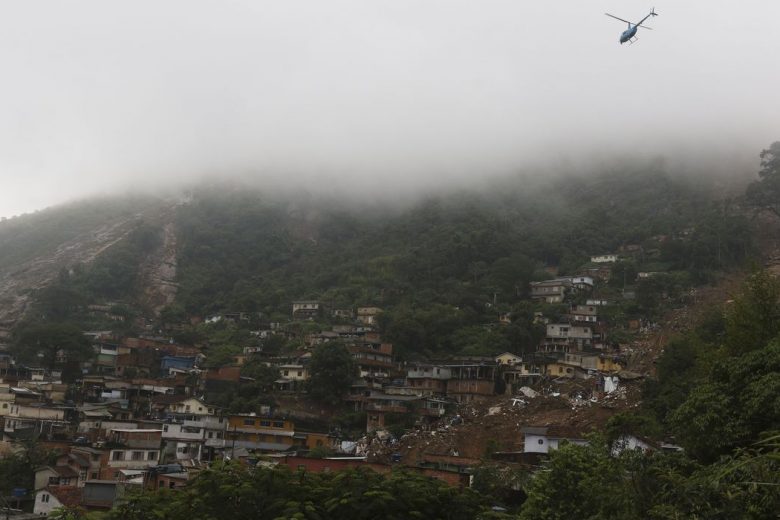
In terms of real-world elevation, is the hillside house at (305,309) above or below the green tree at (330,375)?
above

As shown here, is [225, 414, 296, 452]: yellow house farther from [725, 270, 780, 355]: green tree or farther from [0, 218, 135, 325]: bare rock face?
[0, 218, 135, 325]: bare rock face

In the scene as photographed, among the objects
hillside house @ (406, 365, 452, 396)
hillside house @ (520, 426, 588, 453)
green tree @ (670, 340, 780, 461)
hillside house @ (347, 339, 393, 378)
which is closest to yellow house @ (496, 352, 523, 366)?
hillside house @ (406, 365, 452, 396)

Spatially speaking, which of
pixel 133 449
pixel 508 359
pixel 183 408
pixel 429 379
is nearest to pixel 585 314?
pixel 508 359

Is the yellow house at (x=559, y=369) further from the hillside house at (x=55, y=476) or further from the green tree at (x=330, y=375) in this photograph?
the hillside house at (x=55, y=476)

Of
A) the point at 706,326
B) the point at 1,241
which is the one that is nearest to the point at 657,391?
the point at 706,326

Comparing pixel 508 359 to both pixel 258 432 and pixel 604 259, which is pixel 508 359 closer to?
pixel 258 432

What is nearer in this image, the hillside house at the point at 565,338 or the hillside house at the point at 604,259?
the hillside house at the point at 565,338

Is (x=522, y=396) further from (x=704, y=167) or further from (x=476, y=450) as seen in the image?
(x=704, y=167)

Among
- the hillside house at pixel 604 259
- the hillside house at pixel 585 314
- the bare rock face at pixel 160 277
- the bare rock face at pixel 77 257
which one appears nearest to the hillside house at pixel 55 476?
the hillside house at pixel 585 314
